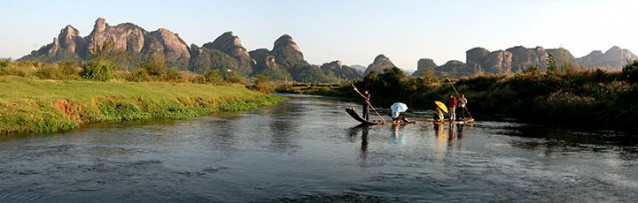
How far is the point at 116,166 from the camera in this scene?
13.5 metres

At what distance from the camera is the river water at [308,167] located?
1080 cm

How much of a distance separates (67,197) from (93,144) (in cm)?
794

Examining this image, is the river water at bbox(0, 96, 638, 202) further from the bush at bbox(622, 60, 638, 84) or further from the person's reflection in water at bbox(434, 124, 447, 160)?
the bush at bbox(622, 60, 638, 84)

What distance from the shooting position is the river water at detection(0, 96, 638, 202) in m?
10.8

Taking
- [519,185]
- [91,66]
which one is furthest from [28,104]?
[91,66]

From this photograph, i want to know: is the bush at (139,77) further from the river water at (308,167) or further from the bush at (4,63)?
the river water at (308,167)

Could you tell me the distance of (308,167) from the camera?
557 inches

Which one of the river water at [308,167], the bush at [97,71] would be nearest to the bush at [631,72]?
the river water at [308,167]

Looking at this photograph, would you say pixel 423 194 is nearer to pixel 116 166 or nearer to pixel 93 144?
pixel 116 166

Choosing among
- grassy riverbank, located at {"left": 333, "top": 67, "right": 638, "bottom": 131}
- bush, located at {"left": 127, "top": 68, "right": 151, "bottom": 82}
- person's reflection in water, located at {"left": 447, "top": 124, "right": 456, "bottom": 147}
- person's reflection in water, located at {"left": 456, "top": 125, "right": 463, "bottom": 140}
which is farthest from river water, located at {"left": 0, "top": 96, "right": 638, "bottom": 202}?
bush, located at {"left": 127, "top": 68, "right": 151, "bottom": 82}

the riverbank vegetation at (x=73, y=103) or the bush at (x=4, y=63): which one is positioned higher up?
the bush at (x=4, y=63)

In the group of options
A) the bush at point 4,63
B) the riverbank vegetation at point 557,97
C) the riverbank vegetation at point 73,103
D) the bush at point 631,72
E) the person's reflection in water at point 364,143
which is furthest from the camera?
the bush at point 4,63

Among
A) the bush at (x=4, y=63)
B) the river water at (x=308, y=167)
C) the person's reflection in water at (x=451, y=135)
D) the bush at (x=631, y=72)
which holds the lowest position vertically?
the river water at (x=308, y=167)

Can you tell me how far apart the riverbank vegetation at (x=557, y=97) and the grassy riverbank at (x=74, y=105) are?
20.9m
